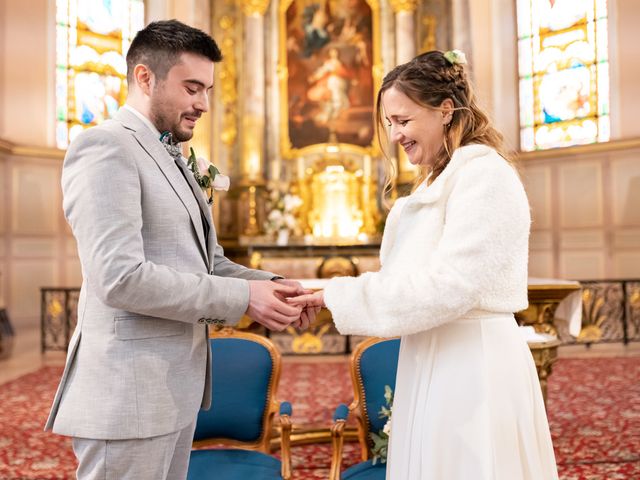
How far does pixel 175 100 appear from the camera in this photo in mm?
1852

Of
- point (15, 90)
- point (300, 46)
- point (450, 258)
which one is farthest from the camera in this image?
point (300, 46)

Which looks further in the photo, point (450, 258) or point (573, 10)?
point (573, 10)

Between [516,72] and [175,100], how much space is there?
39.7 feet

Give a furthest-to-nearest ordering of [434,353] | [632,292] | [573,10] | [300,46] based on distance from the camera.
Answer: [300,46] → [573,10] → [632,292] → [434,353]

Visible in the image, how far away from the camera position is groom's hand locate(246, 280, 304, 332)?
1871mm

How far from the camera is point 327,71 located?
13516 millimetres

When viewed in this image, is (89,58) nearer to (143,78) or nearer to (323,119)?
(323,119)

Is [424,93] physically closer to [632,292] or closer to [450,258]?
[450,258]

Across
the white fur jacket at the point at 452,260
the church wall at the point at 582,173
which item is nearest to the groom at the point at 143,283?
the white fur jacket at the point at 452,260

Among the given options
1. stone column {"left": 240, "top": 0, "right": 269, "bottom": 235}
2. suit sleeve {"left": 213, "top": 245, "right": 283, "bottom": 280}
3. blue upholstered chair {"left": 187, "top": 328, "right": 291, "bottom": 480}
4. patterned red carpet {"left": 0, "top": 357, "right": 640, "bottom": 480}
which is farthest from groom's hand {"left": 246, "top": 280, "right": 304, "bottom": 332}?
stone column {"left": 240, "top": 0, "right": 269, "bottom": 235}

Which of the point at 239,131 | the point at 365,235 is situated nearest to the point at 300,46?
the point at 239,131

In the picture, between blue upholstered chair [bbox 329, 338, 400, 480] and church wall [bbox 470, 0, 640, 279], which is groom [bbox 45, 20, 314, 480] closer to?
blue upholstered chair [bbox 329, 338, 400, 480]

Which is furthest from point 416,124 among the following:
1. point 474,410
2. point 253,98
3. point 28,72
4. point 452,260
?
point 253,98

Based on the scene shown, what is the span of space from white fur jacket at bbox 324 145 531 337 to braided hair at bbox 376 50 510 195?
10 centimetres
